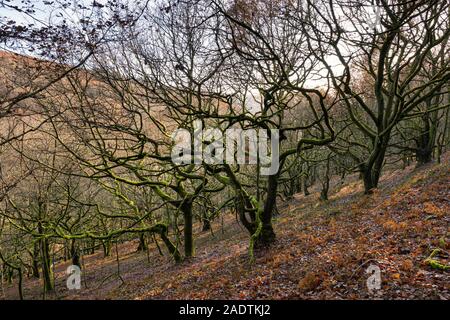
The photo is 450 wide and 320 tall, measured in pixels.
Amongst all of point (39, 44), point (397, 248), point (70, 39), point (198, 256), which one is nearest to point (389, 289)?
point (397, 248)

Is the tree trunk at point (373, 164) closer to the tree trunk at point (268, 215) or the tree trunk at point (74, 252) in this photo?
the tree trunk at point (268, 215)

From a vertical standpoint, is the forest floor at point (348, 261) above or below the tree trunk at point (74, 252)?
above

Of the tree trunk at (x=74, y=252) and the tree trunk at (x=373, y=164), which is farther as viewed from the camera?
the tree trunk at (x=74, y=252)

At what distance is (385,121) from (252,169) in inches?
402

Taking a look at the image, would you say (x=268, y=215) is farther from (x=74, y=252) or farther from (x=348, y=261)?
(x=74, y=252)

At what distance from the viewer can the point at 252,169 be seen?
20.9 meters

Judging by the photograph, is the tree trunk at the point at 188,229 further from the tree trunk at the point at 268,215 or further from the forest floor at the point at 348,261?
the tree trunk at the point at 268,215

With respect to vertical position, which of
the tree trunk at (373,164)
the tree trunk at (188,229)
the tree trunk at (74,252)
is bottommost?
the tree trunk at (74,252)

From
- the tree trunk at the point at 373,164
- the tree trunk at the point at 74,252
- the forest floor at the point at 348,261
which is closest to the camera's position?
the forest floor at the point at 348,261

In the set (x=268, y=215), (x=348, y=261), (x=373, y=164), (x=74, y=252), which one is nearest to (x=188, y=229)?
(x=268, y=215)

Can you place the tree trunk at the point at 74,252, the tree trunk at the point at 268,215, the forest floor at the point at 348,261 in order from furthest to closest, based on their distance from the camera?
the tree trunk at the point at 74,252, the tree trunk at the point at 268,215, the forest floor at the point at 348,261

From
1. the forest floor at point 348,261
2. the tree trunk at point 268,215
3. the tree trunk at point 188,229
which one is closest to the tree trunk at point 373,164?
the forest floor at point 348,261

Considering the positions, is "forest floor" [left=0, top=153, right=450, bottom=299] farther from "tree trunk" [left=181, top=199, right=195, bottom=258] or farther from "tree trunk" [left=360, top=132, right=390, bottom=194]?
"tree trunk" [left=181, top=199, right=195, bottom=258]
